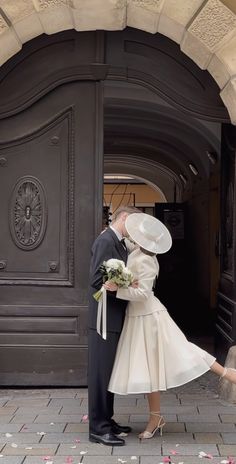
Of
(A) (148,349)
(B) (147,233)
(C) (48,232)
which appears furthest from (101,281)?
(C) (48,232)

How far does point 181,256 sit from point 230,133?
7.54m

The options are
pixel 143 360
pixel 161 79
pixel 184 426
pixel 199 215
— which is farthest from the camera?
pixel 199 215

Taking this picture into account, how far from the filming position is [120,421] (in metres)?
5.23

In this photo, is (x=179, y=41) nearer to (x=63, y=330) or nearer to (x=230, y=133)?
(x=230, y=133)

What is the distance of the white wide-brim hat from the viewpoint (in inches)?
183

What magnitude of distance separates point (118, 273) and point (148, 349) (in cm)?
60

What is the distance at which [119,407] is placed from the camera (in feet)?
18.5

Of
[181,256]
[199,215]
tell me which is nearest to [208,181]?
[199,215]

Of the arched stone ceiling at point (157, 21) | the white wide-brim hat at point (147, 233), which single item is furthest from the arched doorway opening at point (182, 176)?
the white wide-brim hat at point (147, 233)

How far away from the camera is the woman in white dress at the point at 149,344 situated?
14.9 ft

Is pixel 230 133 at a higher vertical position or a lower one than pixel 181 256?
higher

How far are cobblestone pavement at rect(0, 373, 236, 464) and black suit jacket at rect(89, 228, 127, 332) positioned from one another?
824mm

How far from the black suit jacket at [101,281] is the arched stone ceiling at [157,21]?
1.92 m

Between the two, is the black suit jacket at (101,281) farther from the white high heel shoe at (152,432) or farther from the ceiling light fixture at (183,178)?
the ceiling light fixture at (183,178)
